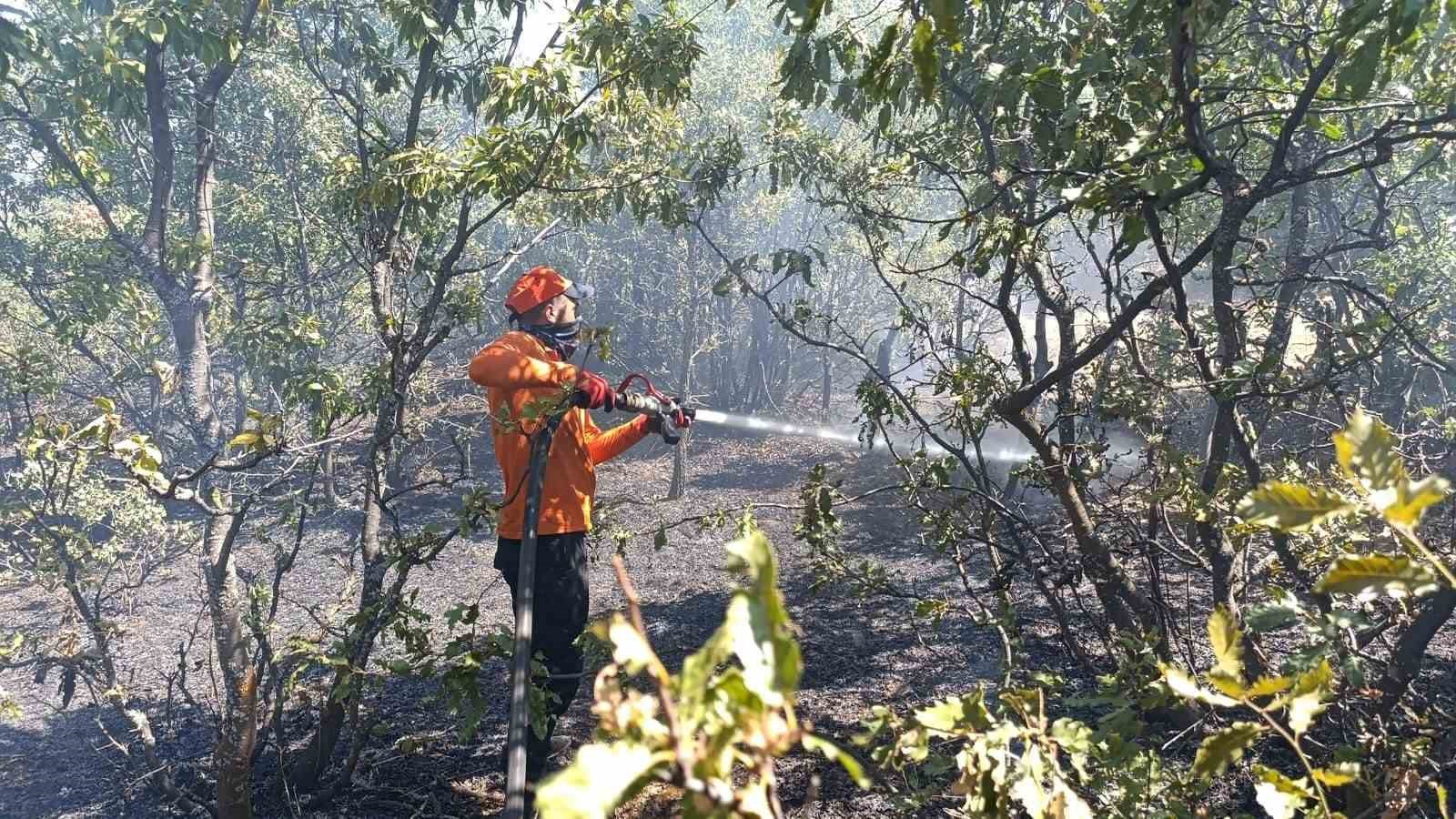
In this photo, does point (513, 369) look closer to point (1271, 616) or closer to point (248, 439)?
point (248, 439)

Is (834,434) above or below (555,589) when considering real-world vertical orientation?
above

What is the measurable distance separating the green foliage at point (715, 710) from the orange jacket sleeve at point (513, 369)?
97.0 inches

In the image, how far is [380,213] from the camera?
338 cm

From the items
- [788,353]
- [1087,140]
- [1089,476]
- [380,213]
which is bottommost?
[1089,476]

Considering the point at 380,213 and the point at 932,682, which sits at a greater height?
the point at 380,213

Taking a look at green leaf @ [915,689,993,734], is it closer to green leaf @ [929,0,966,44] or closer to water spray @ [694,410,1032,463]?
green leaf @ [929,0,966,44]

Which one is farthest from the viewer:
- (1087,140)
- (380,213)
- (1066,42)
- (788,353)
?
(788,353)

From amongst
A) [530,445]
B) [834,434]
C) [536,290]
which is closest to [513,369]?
[530,445]

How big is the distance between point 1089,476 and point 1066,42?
1.49 meters

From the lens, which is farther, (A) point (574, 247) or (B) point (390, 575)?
(A) point (574, 247)

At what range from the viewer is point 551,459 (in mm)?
3316

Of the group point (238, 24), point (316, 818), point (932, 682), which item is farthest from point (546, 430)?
point (238, 24)

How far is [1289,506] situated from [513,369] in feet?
8.70

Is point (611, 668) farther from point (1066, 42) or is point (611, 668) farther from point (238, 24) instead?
point (238, 24)
